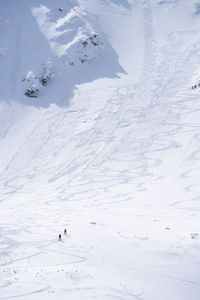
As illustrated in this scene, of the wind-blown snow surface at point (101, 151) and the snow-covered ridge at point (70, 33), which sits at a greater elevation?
the snow-covered ridge at point (70, 33)

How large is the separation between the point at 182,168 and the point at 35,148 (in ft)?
51.2

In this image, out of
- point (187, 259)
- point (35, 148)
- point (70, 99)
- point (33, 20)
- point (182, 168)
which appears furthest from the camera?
point (33, 20)

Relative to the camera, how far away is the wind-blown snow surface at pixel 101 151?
11.4 m

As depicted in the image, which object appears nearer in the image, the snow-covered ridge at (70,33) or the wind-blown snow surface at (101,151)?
the wind-blown snow surface at (101,151)

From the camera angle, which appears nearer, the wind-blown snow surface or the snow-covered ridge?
the wind-blown snow surface

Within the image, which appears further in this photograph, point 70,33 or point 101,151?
point 70,33

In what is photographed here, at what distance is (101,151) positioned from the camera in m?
29.8

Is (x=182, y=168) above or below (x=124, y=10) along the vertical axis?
below

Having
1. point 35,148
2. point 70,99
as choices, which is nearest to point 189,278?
point 35,148

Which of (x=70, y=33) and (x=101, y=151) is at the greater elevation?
(x=70, y=33)

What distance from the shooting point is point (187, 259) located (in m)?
12.2

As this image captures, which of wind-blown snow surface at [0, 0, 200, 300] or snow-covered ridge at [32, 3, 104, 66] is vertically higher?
snow-covered ridge at [32, 3, 104, 66]

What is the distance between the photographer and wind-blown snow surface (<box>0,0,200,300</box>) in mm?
11445

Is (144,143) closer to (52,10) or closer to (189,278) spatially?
(189,278)
